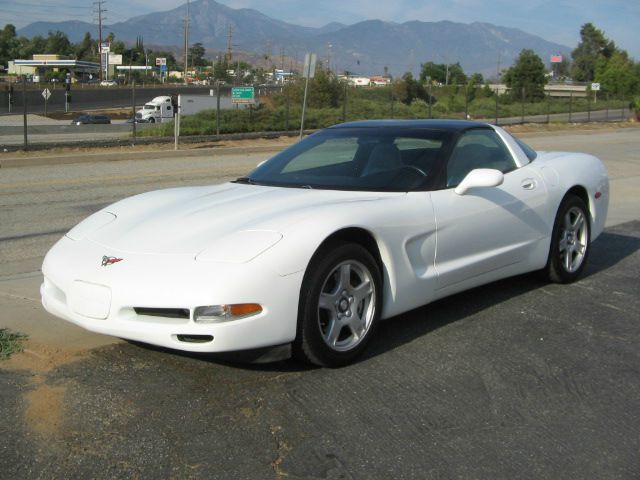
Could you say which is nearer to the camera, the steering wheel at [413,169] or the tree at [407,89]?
the steering wheel at [413,169]

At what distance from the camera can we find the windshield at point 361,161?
525cm

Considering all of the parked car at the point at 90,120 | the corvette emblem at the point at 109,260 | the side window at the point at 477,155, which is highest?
the side window at the point at 477,155

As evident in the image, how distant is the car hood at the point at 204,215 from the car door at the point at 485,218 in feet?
1.67

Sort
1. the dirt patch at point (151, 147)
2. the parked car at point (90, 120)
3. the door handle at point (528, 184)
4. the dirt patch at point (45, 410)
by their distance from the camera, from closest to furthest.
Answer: the dirt patch at point (45, 410), the door handle at point (528, 184), the dirt patch at point (151, 147), the parked car at point (90, 120)

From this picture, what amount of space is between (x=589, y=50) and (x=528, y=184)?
15098 cm

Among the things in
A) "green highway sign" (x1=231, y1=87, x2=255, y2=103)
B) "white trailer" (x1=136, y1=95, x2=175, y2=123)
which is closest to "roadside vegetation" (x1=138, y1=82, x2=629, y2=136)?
"green highway sign" (x1=231, y1=87, x2=255, y2=103)

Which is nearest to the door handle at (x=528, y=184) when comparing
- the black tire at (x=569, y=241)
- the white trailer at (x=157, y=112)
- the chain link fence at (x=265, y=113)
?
the black tire at (x=569, y=241)

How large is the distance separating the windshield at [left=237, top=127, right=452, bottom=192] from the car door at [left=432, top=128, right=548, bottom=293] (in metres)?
0.17

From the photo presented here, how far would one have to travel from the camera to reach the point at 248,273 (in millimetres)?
4000

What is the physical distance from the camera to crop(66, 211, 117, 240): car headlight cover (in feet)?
15.8

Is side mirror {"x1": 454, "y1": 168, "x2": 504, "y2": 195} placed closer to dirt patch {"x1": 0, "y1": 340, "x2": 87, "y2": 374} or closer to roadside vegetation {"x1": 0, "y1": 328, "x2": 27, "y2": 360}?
dirt patch {"x1": 0, "y1": 340, "x2": 87, "y2": 374}

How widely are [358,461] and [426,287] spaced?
5.71 feet

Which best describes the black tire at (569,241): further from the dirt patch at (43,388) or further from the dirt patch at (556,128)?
the dirt patch at (556,128)

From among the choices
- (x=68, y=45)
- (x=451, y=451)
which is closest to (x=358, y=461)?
(x=451, y=451)
